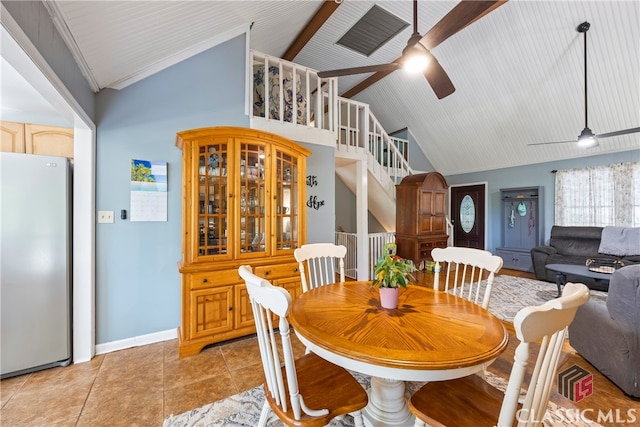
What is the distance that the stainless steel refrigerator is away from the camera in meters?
1.94

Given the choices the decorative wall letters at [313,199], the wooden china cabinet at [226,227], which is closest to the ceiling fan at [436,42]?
the wooden china cabinet at [226,227]

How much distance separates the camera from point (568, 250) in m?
4.79

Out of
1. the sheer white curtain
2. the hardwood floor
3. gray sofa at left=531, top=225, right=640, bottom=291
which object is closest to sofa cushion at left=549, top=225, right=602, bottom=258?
gray sofa at left=531, top=225, right=640, bottom=291

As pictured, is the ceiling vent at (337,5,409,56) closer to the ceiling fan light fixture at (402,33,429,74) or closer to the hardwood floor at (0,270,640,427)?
the ceiling fan light fixture at (402,33,429,74)

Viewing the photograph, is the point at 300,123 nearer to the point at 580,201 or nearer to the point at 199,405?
the point at 199,405

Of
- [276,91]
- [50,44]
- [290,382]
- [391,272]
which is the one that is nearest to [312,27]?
[276,91]

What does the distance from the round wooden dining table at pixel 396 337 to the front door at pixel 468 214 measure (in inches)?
230

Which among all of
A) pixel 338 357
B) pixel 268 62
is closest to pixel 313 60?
pixel 268 62

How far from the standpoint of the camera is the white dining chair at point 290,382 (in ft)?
3.18

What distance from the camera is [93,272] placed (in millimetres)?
2320

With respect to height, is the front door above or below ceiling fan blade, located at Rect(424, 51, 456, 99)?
below

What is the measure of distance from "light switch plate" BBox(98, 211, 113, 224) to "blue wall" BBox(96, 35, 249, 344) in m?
0.04

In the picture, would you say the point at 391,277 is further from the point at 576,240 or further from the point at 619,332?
the point at 576,240

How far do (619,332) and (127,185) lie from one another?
13.5 feet
